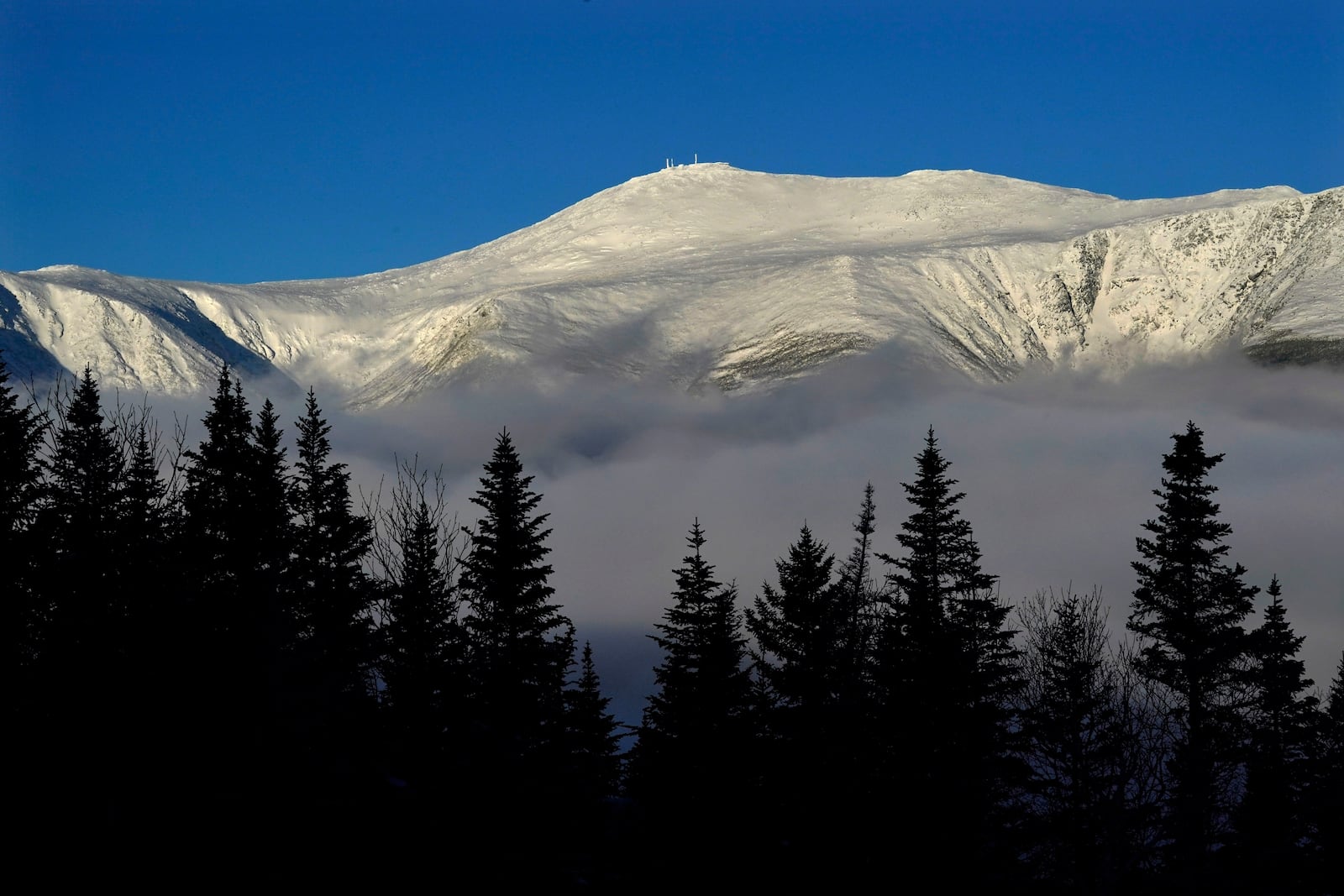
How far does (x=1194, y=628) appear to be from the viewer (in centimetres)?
3103

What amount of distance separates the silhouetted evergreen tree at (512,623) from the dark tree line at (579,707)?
0.11 metres

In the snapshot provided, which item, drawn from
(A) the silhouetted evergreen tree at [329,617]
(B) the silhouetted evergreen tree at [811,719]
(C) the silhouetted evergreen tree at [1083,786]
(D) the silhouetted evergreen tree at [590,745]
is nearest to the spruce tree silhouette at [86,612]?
(A) the silhouetted evergreen tree at [329,617]

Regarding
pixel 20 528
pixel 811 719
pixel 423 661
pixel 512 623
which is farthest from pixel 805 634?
pixel 20 528

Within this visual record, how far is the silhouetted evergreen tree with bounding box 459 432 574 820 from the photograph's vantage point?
29.1 metres

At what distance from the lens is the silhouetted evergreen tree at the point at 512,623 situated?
95.5ft

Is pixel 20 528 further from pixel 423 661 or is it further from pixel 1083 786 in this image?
pixel 1083 786

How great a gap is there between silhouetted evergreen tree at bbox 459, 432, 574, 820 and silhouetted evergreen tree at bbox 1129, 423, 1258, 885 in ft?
50.6

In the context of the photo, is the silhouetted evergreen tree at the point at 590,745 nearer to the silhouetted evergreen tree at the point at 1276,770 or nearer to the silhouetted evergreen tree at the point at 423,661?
the silhouetted evergreen tree at the point at 423,661

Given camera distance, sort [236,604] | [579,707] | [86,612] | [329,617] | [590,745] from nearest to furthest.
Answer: [86,612] < [236,604] < [329,617] < [590,745] < [579,707]

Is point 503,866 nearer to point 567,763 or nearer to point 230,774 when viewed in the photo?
point 230,774

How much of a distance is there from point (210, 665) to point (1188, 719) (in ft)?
77.5

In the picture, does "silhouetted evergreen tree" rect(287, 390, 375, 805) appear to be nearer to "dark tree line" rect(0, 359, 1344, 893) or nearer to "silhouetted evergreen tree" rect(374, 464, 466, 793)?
"dark tree line" rect(0, 359, 1344, 893)

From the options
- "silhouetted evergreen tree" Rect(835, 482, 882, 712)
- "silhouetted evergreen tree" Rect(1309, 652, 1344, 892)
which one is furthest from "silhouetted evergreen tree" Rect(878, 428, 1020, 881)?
"silhouetted evergreen tree" Rect(1309, 652, 1344, 892)

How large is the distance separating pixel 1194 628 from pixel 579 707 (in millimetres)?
20532
